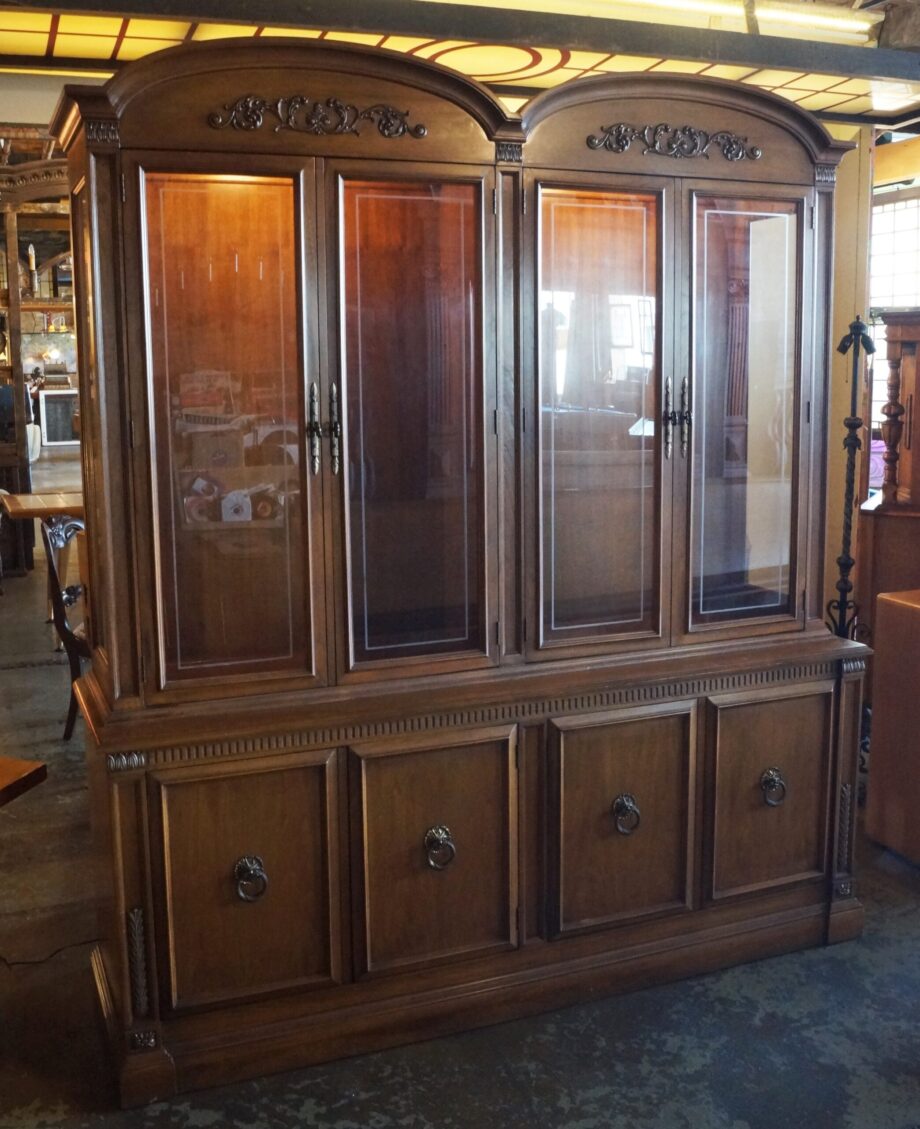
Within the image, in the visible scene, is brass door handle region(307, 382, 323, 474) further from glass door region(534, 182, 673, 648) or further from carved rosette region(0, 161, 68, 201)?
carved rosette region(0, 161, 68, 201)

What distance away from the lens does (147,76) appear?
2258 millimetres

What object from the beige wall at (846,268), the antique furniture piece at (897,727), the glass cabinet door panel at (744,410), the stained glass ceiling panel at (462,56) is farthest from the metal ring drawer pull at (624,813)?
the beige wall at (846,268)

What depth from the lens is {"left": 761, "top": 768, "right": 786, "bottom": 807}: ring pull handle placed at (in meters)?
2.99

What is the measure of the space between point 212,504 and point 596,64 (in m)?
2.53

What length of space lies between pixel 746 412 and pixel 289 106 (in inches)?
53.0

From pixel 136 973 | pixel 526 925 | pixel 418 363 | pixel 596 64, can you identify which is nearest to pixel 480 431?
pixel 418 363

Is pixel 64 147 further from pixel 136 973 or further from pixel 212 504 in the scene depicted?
pixel 136 973

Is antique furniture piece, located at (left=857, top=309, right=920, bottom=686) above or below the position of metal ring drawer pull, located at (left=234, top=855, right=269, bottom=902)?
above

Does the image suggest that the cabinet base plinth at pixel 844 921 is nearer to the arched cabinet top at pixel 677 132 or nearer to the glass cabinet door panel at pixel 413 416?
the glass cabinet door panel at pixel 413 416

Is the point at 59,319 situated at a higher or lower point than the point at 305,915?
higher

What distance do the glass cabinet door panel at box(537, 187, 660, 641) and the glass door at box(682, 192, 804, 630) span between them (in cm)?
13

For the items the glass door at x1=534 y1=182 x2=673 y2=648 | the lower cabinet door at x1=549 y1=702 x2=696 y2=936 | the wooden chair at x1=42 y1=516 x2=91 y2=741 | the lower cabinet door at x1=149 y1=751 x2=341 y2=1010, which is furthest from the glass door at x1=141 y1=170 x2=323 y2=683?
the wooden chair at x1=42 y1=516 x2=91 y2=741

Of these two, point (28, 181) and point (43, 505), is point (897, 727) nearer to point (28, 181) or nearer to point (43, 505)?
point (43, 505)

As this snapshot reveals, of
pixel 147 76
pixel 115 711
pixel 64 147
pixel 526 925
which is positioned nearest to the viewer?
pixel 147 76
